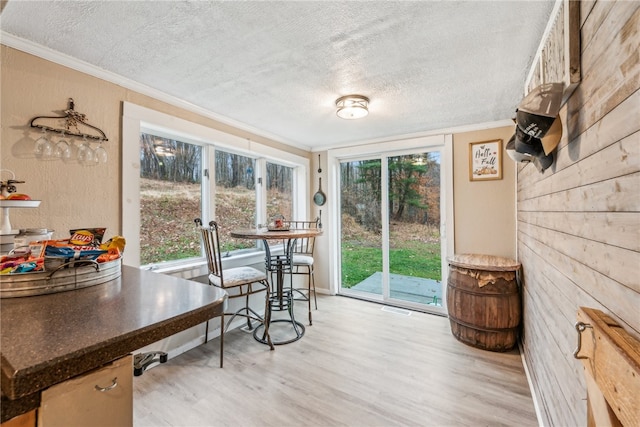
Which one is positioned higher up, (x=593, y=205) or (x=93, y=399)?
(x=593, y=205)

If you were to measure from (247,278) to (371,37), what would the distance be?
201 centimetres

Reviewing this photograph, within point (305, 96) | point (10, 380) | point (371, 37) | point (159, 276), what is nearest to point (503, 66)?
point (371, 37)

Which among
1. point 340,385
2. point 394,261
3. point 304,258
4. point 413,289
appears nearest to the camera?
point 340,385

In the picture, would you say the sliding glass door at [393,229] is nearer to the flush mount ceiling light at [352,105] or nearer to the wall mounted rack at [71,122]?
the flush mount ceiling light at [352,105]

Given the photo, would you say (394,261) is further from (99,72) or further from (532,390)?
(99,72)

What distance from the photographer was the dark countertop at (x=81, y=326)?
1.54 feet

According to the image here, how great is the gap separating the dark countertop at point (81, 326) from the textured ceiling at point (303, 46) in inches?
50.5

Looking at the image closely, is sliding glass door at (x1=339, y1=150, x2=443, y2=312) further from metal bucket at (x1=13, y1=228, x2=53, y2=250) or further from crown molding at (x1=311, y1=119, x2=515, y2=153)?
metal bucket at (x1=13, y1=228, x2=53, y2=250)

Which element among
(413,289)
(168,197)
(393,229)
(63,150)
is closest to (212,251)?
(168,197)

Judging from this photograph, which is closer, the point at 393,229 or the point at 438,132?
the point at 438,132

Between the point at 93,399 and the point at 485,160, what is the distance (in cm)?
337

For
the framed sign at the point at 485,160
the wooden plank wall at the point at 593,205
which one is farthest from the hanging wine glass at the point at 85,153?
the framed sign at the point at 485,160

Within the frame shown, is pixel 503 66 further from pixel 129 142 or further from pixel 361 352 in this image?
pixel 129 142

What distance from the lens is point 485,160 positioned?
2908 millimetres
